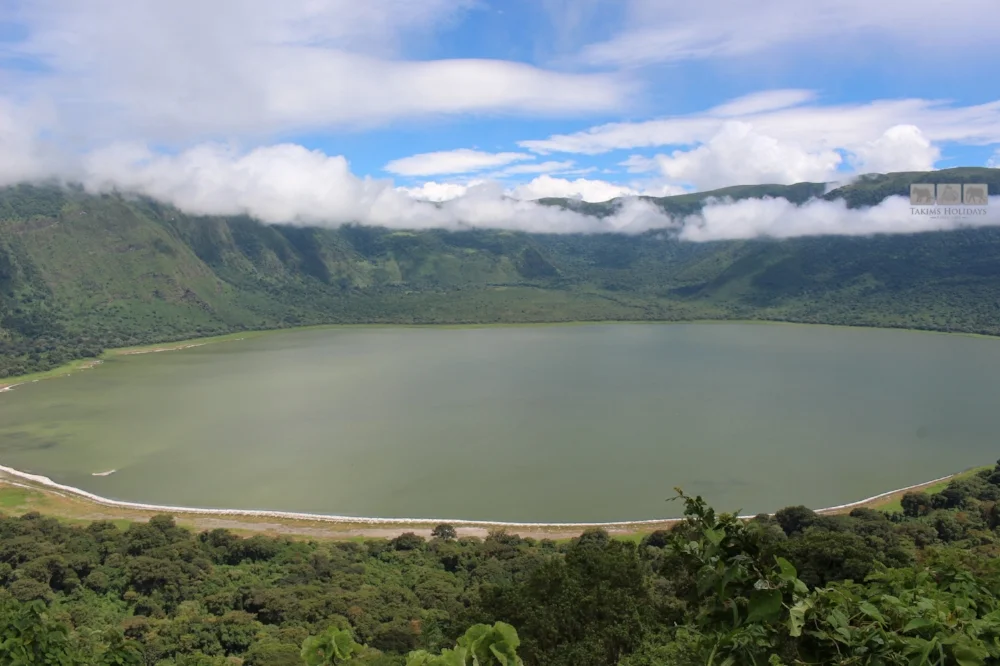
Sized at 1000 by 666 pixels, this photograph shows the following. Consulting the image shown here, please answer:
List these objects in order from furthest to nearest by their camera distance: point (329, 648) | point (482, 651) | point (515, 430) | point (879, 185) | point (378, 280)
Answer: point (378, 280) < point (879, 185) < point (515, 430) < point (329, 648) < point (482, 651)

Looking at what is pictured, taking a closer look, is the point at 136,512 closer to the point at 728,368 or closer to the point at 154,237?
the point at 728,368

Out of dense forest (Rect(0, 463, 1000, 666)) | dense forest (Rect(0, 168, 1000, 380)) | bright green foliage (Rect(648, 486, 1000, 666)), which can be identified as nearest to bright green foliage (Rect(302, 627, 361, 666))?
dense forest (Rect(0, 463, 1000, 666))

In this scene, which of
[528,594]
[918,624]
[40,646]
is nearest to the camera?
[918,624]

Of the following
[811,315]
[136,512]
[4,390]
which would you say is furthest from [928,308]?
[4,390]
